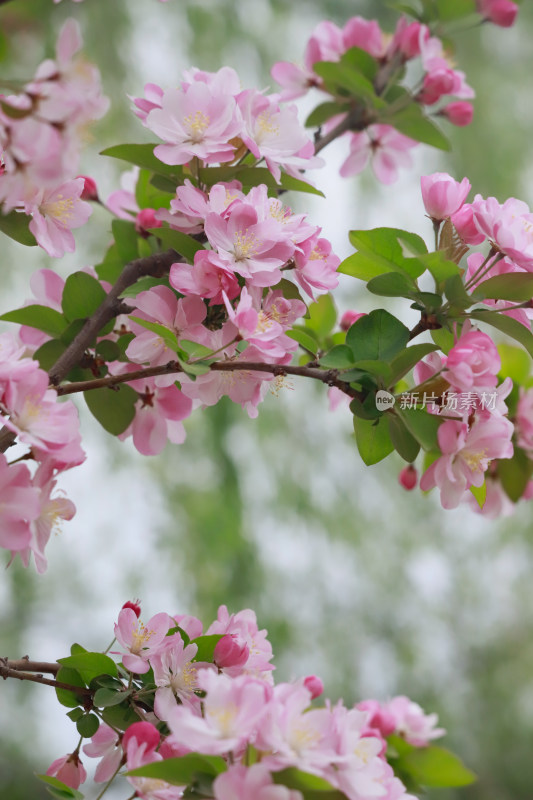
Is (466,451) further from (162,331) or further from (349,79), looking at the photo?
(349,79)

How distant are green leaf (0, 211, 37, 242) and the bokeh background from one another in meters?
1.32

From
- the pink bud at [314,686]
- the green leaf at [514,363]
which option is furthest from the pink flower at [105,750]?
the green leaf at [514,363]

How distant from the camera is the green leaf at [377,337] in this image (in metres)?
0.54

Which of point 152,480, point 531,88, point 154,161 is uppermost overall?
point 531,88

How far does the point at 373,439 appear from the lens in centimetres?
58

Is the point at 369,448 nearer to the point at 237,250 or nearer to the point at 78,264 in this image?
the point at 237,250

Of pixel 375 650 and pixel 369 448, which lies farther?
pixel 375 650

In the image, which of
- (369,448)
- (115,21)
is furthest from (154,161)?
(115,21)

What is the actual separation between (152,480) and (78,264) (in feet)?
1.67

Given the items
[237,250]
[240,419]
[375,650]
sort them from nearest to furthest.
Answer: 1. [237,250]
2. [240,419]
3. [375,650]

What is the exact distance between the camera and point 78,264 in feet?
6.30

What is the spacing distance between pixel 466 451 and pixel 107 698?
0.26m

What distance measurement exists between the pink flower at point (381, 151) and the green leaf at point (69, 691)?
61 centimetres

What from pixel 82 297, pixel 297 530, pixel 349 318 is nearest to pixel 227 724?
pixel 82 297
